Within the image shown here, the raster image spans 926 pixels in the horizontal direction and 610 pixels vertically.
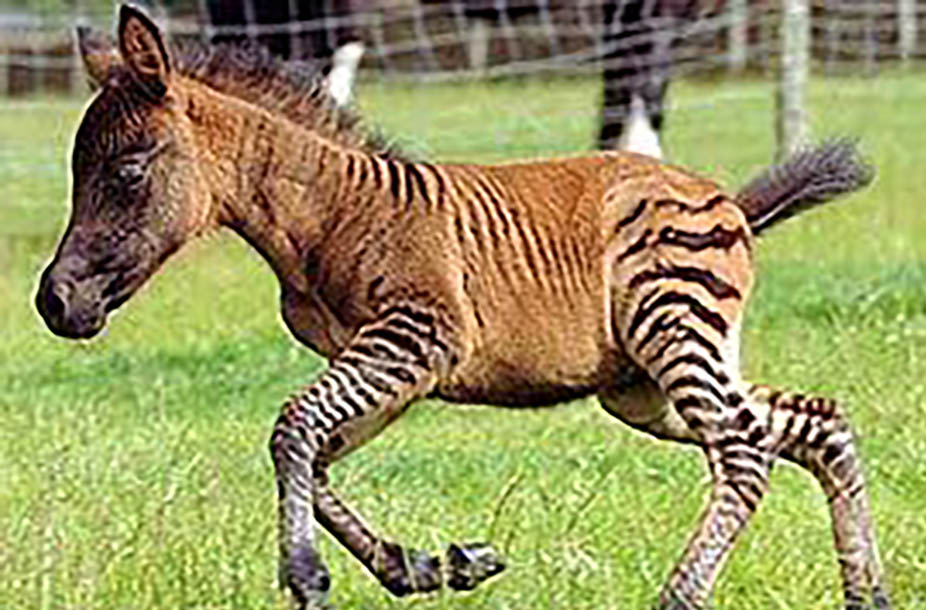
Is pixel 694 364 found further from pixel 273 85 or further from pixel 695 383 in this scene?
pixel 273 85

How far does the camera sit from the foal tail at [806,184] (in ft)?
25.5

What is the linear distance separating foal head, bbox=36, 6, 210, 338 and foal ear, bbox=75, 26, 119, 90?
6 centimetres

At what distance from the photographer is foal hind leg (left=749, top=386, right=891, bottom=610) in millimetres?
7230

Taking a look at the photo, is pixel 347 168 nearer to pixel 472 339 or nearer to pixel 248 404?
pixel 472 339

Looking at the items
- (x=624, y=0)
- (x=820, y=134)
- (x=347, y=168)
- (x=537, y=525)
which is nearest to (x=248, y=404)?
(x=537, y=525)

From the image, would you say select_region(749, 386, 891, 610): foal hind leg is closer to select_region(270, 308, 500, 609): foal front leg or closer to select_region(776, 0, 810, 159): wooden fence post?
select_region(270, 308, 500, 609): foal front leg

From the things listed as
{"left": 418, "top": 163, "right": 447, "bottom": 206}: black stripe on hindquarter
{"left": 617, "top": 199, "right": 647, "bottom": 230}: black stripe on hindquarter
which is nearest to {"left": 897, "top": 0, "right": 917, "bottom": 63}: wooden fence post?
{"left": 418, "top": 163, "right": 447, "bottom": 206}: black stripe on hindquarter

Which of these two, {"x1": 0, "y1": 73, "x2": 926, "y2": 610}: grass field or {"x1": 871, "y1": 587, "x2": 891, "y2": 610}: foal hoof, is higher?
{"x1": 871, "y1": 587, "x2": 891, "y2": 610}: foal hoof

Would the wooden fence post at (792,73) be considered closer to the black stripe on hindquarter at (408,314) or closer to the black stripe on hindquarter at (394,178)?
the black stripe on hindquarter at (394,178)

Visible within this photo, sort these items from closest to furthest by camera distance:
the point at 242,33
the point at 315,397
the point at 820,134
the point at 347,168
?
the point at 315,397, the point at 347,168, the point at 242,33, the point at 820,134

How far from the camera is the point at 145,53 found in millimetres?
7086

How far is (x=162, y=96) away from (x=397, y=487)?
2.37 m

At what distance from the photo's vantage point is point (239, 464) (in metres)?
9.27

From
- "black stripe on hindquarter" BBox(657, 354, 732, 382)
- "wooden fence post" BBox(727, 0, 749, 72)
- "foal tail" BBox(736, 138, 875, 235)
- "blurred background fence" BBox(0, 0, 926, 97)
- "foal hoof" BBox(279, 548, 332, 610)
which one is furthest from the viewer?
"wooden fence post" BBox(727, 0, 749, 72)
